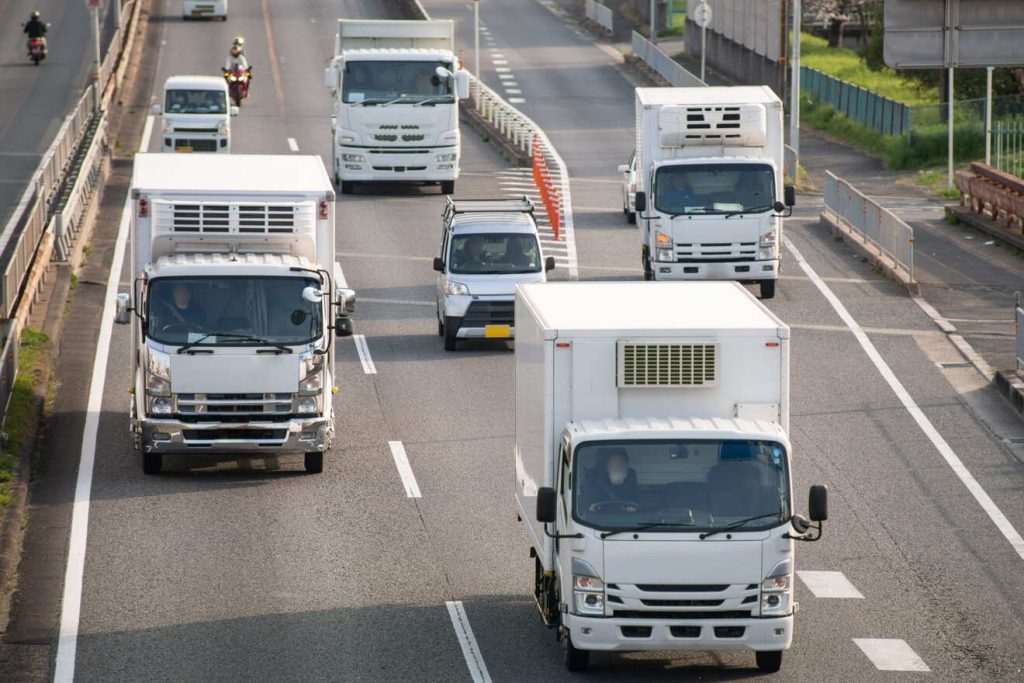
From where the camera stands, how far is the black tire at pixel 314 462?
70.2 feet

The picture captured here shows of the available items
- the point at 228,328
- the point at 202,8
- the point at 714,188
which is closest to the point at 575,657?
the point at 228,328

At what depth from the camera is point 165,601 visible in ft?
54.3

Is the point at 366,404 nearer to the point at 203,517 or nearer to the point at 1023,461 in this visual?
the point at 203,517

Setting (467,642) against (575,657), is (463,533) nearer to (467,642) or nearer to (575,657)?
(467,642)

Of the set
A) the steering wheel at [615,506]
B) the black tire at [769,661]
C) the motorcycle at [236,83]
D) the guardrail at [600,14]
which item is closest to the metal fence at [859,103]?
the motorcycle at [236,83]

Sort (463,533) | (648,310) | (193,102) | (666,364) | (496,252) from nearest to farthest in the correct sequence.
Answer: (666,364) → (648,310) → (463,533) → (496,252) → (193,102)

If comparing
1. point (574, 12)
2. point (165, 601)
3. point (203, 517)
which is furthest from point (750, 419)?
point (574, 12)

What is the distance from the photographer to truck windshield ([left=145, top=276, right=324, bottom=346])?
2078 cm

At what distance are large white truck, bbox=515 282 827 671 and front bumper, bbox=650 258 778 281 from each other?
17.9m

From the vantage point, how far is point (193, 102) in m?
49.7

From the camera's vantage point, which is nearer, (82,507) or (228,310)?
(82,507)

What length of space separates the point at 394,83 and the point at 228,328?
2389cm

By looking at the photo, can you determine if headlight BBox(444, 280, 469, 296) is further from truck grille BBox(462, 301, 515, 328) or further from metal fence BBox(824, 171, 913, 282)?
metal fence BBox(824, 171, 913, 282)

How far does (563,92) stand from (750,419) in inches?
2115
